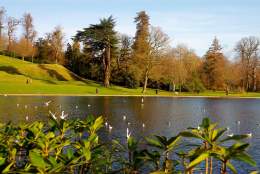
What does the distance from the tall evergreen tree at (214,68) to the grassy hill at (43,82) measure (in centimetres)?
1824

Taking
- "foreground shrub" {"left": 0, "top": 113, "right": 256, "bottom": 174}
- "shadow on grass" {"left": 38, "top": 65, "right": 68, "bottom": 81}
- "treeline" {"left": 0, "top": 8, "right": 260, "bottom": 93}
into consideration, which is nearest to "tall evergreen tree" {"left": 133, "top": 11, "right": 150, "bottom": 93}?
"treeline" {"left": 0, "top": 8, "right": 260, "bottom": 93}

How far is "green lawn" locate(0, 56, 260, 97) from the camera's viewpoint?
67.5m

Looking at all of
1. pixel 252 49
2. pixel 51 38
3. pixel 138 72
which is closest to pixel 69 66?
pixel 51 38

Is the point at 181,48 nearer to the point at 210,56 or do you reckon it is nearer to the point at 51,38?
the point at 210,56

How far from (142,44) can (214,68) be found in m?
22.7

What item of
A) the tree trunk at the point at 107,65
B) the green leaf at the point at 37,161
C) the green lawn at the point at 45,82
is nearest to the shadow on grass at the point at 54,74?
the green lawn at the point at 45,82

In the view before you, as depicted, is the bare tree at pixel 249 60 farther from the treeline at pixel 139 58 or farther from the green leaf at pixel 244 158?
the green leaf at pixel 244 158

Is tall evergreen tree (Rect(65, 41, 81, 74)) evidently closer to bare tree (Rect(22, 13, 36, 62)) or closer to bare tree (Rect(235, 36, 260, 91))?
bare tree (Rect(22, 13, 36, 62))

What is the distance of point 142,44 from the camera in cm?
8456

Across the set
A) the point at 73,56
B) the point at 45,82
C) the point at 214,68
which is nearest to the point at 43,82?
the point at 45,82

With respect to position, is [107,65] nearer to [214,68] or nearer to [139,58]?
[139,58]

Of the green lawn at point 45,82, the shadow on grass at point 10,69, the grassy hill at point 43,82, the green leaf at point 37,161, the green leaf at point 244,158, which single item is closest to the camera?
the green leaf at point 244,158

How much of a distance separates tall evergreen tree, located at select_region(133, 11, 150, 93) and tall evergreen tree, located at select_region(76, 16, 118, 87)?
16.4 ft

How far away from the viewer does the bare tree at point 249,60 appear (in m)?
106
